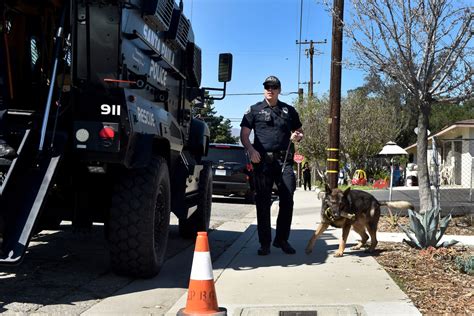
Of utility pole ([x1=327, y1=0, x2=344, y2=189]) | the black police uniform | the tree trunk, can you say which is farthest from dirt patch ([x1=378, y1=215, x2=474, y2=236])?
the black police uniform

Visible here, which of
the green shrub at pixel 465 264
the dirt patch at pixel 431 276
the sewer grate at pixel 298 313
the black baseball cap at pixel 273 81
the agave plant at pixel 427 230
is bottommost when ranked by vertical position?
the sewer grate at pixel 298 313

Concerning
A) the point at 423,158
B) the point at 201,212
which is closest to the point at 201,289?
the point at 201,212

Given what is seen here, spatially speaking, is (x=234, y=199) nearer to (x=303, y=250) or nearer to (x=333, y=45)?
(x=333, y=45)

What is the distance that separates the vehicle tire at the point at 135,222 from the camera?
15.7 feet

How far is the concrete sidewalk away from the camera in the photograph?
13.9 feet

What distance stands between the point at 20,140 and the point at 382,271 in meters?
3.61

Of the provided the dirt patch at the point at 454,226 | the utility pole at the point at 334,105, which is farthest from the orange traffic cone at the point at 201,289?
the utility pole at the point at 334,105

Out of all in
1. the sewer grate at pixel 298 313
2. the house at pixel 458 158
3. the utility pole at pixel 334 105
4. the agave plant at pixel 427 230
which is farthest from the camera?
the house at pixel 458 158

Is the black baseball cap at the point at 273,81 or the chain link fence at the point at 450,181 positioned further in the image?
the chain link fence at the point at 450,181

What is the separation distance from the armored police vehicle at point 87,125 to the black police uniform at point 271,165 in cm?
126

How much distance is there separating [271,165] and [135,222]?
7.18 ft

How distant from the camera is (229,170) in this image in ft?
51.1

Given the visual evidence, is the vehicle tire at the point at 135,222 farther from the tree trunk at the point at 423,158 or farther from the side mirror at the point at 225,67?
the tree trunk at the point at 423,158

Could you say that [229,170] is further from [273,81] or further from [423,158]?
[273,81]
